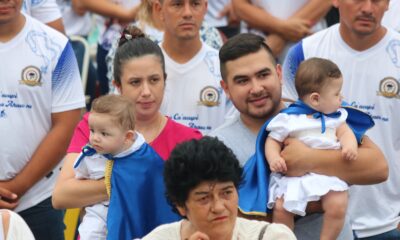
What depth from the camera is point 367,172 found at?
6004mm

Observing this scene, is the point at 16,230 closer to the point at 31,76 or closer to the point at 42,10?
the point at 31,76

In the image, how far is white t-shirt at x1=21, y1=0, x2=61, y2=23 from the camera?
840 centimetres

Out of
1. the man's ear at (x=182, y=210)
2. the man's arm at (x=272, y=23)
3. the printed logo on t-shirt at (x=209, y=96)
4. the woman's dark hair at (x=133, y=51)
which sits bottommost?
the man's ear at (x=182, y=210)

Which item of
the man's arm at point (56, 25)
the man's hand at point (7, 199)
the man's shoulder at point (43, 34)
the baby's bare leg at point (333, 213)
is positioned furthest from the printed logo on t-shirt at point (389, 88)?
the man's arm at point (56, 25)

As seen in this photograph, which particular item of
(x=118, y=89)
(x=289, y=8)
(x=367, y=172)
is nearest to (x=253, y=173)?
(x=367, y=172)

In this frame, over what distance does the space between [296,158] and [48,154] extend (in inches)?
84.9

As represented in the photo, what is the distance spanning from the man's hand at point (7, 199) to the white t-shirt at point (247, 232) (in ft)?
7.23

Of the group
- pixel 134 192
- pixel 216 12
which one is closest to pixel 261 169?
pixel 134 192

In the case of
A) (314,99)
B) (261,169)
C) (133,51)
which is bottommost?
(261,169)

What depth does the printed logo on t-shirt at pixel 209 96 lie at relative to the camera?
743 cm

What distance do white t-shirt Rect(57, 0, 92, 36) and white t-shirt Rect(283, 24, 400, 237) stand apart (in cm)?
343

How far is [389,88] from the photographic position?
7027 mm

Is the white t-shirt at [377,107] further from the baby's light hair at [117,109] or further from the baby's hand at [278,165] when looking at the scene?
the baby's light hair at [117,109]

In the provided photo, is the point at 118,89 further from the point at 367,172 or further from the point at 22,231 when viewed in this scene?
the point at 367,172
